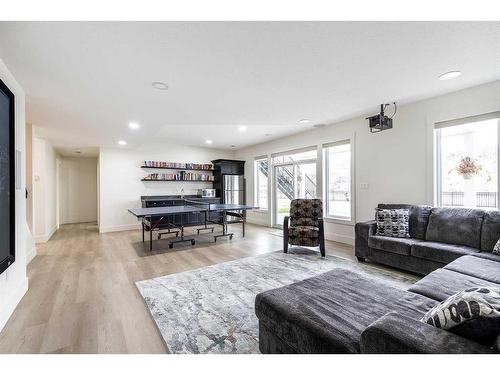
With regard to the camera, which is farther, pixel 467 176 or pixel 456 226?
pixel 467 176

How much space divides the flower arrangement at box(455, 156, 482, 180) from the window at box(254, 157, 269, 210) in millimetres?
4325

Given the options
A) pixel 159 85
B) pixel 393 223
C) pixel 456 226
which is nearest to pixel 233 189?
pixel 393 223

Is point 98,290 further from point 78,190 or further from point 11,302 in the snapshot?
point 78,190

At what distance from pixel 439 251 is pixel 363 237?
0.90m

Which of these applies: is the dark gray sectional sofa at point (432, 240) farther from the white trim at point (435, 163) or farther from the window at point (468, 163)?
the window at point (468, 163)

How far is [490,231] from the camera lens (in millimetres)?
2562

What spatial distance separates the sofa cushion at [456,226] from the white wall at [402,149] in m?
0.45

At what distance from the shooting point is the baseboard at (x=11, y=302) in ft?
6.28

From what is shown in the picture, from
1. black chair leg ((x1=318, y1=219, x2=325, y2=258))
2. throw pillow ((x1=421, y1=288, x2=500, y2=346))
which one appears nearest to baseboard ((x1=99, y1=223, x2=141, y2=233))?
black chair leg ((x1=318, y1=219, x2=325, y2=258))

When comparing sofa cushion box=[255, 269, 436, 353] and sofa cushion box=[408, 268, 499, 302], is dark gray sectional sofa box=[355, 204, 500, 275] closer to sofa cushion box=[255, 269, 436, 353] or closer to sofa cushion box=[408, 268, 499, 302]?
sofa cushion box=[408, 268, 499, 302]

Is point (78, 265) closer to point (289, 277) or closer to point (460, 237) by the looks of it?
point (289, 277)

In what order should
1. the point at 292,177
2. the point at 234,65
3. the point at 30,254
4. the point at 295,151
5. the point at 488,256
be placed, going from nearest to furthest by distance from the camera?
1. the point at 234,65
2. the point at 488,256
3. the point at 30,254
4. the point at 295,151
5. the point at 292,177

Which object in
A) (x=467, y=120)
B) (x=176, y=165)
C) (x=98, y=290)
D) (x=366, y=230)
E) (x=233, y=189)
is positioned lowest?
(x=98, y=290)

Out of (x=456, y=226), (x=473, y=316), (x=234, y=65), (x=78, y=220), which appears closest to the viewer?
(x=473, y=316)
